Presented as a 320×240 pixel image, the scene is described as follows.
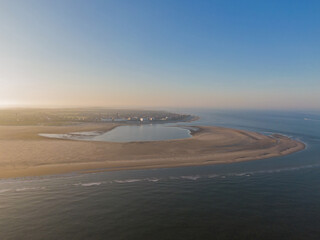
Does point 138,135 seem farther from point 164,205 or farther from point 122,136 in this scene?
point 164,205

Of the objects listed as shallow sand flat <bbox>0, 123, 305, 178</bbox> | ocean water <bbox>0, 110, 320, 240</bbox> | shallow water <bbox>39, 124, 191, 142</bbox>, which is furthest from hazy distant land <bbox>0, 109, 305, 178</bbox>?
shallow water <bbox>39, 124, 191, 142</bbox>

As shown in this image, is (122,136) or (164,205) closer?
(164,205)

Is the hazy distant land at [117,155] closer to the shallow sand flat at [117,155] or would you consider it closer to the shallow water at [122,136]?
the shallow sand flat at [117,155]

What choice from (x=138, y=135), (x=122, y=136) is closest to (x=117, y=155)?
(x=122, y=136)

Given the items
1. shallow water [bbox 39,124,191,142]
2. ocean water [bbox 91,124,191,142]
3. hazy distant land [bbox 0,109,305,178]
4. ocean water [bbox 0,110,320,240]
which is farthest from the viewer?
ocean water [bbox 91,124,191,142]

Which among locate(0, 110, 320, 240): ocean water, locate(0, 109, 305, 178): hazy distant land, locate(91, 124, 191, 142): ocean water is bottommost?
locate(0, 110, 320, 240): ocean water

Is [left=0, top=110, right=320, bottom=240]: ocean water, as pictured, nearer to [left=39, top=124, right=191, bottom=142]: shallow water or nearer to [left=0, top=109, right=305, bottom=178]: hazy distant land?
[left=0, top=109, right=305, bottom=178]: hazy distant land

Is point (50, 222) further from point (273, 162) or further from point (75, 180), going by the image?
point (273, 162)

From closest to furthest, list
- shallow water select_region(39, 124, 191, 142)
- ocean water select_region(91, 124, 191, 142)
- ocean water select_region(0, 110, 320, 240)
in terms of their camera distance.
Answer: ocean water select_region(0, 110, 320, 240) → shallow water select_region(39, 124, 191, 142) → ocean water select_region(91, 124, 191, 142)
